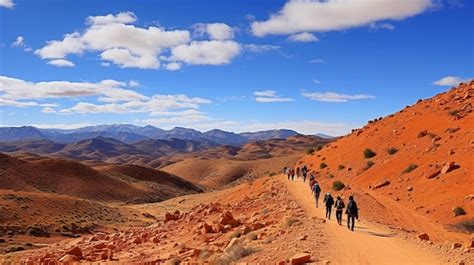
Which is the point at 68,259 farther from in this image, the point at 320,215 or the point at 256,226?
the point at 320,215

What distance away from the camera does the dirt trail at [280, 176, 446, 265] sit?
49.2ft

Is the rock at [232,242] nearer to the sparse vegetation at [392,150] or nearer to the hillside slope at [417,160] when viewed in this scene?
the hillside slope at [417,160]

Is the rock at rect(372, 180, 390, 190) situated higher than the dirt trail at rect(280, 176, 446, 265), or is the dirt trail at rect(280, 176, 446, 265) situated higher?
the rock at rect(372, 180, 390, 190)

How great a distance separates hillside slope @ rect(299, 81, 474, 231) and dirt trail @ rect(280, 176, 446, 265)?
199 inches

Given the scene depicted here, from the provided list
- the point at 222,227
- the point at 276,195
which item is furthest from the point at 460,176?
the point at 222,227

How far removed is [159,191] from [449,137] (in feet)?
240

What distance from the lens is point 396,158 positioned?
37875mm

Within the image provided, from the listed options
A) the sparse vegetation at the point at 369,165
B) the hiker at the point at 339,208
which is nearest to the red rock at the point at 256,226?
the hiker at the point at 339,208

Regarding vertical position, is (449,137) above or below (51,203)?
above

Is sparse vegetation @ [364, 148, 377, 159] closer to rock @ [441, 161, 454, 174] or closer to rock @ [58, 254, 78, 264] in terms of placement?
rock @ [441, 161, 454, 174]

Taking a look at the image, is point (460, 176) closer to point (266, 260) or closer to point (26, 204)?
point (266, 260)

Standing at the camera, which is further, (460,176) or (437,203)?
(460,176)

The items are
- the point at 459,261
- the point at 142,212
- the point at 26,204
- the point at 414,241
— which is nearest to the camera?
the point at 459,261

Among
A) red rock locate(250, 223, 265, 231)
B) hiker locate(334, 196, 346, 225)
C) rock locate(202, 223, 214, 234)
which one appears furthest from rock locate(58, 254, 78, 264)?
hiker locate(334, 196, 346, 225)
